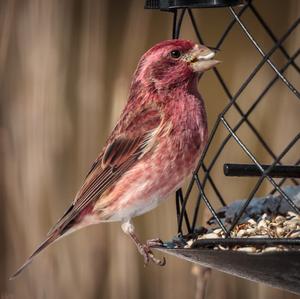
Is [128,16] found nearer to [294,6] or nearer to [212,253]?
[294,6]

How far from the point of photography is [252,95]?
7.46 m

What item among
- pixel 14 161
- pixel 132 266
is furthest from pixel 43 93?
pixel 132 266

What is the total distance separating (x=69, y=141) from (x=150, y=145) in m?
1.76

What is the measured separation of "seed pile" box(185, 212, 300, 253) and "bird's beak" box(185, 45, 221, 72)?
780mm

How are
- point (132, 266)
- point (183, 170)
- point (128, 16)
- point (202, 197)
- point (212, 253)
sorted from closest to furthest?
point (212, 253), point (202, 197), point (183, 170), point (132, 266), point (128, 16)

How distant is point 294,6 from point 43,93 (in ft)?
6.04

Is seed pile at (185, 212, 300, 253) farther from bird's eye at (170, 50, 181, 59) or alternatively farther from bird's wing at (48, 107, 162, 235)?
bird's eye at (170, 50, 181, 59)

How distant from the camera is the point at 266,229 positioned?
502cm

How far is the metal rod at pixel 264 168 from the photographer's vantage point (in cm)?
484

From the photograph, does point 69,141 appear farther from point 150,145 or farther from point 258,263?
point 258,263

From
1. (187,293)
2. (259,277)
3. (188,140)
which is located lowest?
(187,293)

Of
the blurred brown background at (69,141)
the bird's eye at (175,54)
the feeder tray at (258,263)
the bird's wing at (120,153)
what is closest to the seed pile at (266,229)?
the feeder tray at (258,263)

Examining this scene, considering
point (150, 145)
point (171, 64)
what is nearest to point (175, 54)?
point (171, 64)

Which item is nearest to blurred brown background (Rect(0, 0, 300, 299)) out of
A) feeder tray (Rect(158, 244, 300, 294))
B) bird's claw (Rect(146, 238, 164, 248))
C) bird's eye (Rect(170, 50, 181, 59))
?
bird's eye (Rect(170, 50, 181, 59))
